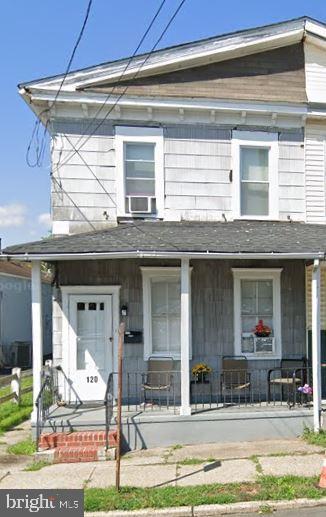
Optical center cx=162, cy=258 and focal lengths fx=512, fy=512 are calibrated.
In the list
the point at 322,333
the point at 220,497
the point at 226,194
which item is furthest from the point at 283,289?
the point at 220,497

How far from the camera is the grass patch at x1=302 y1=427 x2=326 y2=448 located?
28.0 ft

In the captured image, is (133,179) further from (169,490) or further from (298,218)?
(169,490)

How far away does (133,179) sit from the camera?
35.6 ft

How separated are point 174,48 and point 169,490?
28.3 feet

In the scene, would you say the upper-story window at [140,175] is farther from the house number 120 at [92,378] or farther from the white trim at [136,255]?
the house number 120 at [92,378]

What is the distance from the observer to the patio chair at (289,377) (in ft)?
31.4

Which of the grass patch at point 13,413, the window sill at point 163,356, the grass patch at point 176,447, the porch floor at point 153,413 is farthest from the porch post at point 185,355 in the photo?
the grass patch at point 13,413

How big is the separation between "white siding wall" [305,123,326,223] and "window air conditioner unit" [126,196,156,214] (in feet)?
11.5

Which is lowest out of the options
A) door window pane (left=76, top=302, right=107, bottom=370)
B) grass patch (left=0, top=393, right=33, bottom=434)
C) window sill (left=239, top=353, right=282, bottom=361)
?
grass patch (left=0, top=393, right=33, bottom=434)

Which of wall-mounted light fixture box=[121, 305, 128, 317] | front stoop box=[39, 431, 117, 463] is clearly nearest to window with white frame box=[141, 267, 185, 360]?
wall-mounted light fixture box=[121, 305, 128, 317]

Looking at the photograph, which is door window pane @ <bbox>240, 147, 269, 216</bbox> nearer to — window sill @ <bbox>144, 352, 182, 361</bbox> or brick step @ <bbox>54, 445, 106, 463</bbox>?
window sill @ <bbox>144, 352, 182, 361</bbox>

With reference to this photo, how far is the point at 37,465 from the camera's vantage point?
7629mm

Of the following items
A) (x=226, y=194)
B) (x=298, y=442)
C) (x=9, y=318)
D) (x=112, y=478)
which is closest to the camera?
(x=112, y=478)

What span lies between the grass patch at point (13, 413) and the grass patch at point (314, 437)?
562 cm
